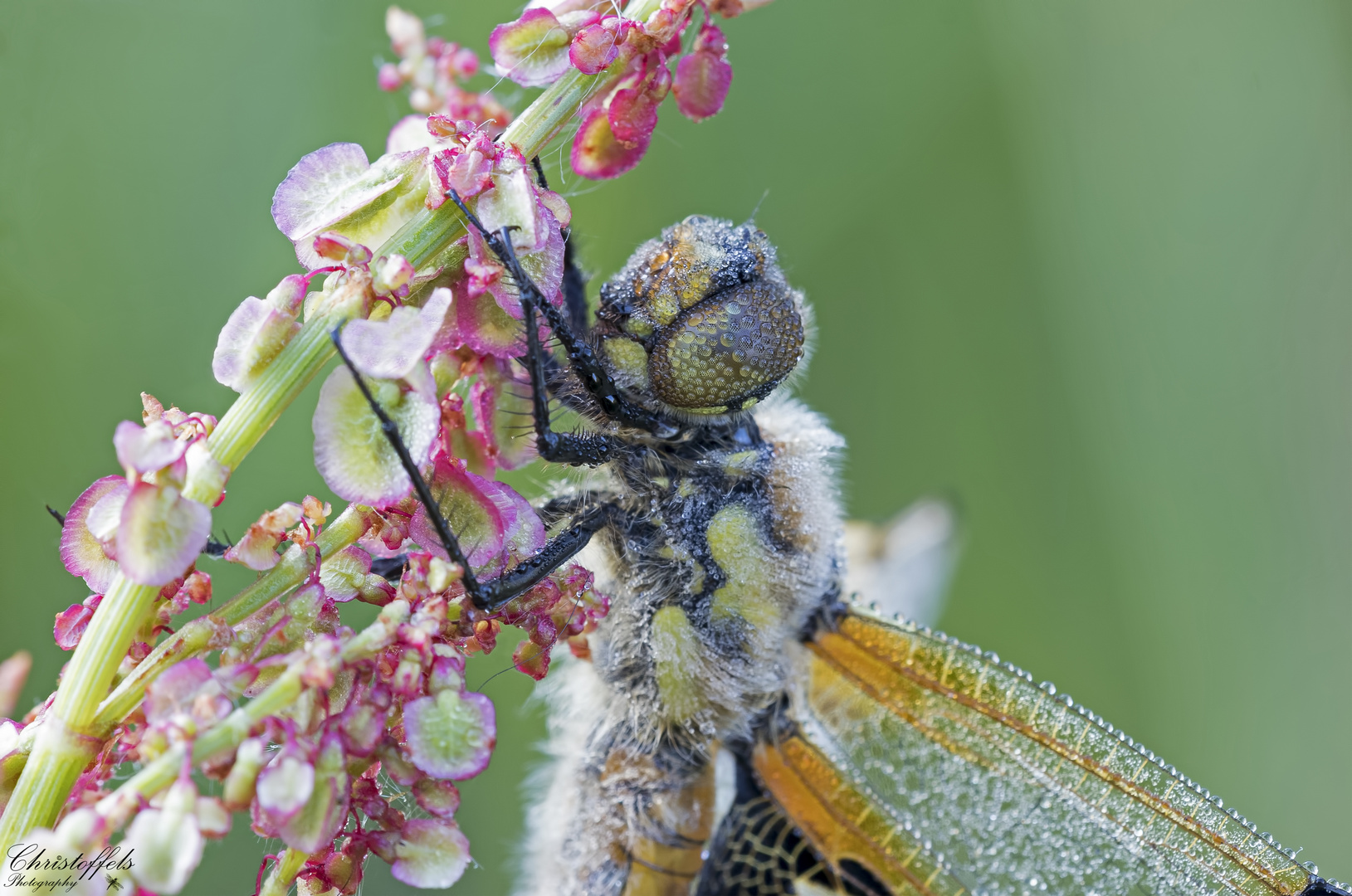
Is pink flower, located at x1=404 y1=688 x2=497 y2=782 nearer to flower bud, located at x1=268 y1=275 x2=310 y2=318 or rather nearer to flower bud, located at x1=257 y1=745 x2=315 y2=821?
flower bud, located at x1=257 y1=745 x2=315 y2=821

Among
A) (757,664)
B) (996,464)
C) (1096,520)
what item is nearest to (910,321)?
(996,464)

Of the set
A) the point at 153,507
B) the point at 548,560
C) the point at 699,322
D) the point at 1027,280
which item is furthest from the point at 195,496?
the point at 1027,280

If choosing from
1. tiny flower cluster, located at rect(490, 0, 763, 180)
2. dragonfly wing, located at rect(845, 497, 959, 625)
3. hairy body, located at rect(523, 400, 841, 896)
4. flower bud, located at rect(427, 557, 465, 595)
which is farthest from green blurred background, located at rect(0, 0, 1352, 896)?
flower bud, located at rect(427, 557, 465, 595)

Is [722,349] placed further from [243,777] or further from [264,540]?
[243,777]

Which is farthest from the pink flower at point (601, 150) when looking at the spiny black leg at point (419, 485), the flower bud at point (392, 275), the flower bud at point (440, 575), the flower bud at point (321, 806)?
the flower bud at point (321, 806)

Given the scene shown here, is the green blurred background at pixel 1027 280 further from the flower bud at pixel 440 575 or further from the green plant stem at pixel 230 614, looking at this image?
the flower bud at pixel 440 575

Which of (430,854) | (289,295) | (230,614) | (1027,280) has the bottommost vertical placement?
(1027,280)
